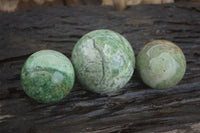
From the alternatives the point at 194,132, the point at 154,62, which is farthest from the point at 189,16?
the point at 194,132

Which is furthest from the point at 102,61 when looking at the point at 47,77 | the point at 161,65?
the point at 161,65

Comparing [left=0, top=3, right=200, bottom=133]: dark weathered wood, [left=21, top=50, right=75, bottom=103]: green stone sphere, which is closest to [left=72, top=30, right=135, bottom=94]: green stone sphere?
[left=21, top=50, right=75, bottom=103]: green stone sphere

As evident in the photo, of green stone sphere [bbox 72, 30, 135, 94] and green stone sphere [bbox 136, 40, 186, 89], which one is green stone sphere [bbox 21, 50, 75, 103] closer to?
green stone sphere [bbox 72, 30, 135, 94]

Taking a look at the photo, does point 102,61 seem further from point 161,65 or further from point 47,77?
point 161,65

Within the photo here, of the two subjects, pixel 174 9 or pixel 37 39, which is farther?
pixel 174 9

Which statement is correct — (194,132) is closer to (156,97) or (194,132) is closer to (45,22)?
(156,97)

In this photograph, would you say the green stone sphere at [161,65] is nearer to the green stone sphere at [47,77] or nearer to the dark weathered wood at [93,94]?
the dark weathered wood at [93,94]
